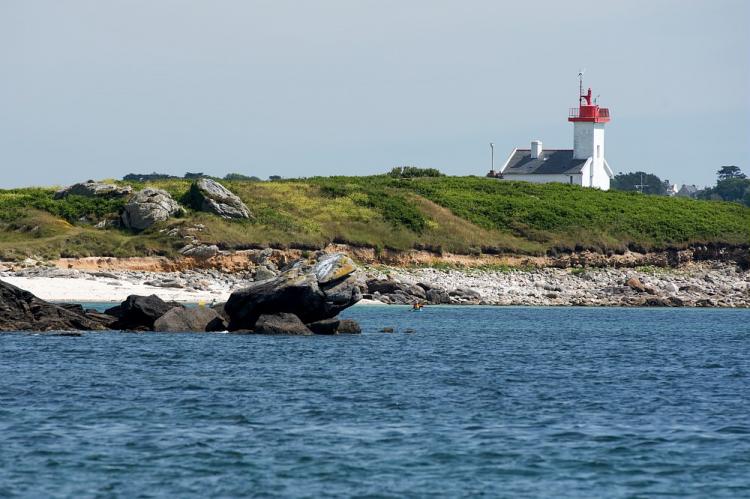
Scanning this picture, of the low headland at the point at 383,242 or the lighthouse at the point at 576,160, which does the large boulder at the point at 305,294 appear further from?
the lighthouse at the point at 576,160

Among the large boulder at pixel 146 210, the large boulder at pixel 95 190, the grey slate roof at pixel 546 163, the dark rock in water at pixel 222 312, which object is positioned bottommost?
the dark rock in water at pixel 222 312

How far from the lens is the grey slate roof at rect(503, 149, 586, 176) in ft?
377

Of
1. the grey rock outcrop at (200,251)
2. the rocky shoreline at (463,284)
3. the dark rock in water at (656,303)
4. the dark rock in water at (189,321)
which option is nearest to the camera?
the dark rock in water at (189,321)

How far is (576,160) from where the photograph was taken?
115m

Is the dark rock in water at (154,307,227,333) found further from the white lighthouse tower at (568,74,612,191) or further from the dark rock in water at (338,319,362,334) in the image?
the white lighthouse tower at (568,74,612,191)

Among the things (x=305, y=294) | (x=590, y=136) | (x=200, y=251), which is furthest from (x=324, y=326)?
(x=590, y=136)

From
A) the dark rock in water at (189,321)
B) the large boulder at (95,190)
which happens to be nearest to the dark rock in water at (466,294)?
the large boulder at (95,190)

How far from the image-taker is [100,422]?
25344mm

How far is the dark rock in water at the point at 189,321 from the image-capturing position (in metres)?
46.0

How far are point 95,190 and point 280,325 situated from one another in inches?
1753

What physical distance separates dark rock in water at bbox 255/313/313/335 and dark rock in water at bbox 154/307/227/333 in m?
2.22

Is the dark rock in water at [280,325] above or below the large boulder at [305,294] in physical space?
below

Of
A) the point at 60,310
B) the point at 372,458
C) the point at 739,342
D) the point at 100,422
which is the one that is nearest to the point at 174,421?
the point at 100,422

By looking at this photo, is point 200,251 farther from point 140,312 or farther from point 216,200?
point 140,312
